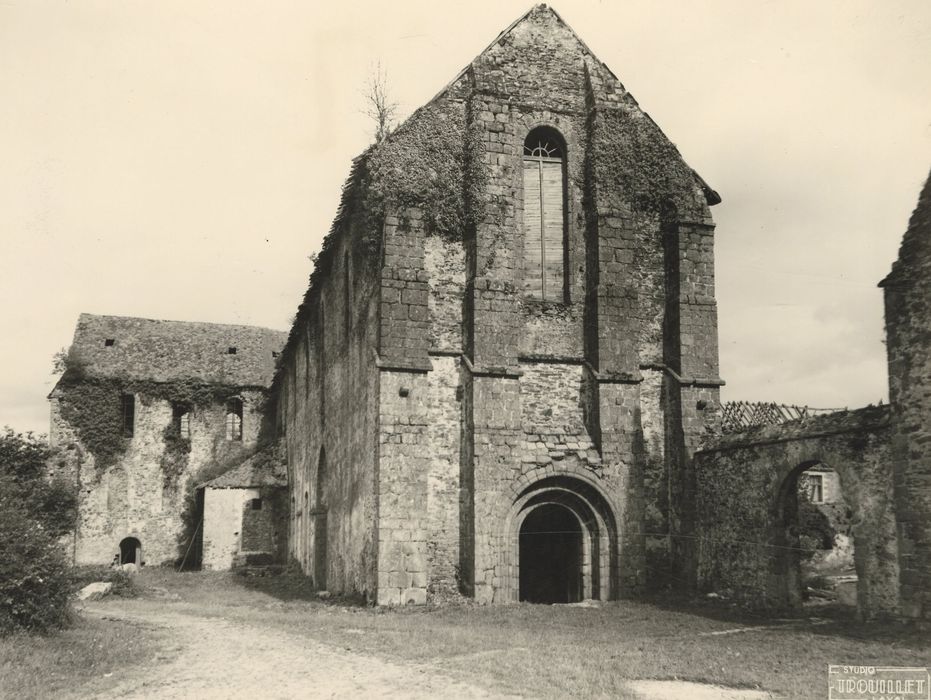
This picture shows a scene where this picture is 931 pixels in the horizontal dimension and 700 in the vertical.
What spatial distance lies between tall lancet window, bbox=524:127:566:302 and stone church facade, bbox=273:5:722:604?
1.8 inches

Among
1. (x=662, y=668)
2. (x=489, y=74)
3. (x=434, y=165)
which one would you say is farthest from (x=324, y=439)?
(x=662, y=668)

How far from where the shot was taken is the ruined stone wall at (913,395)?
1267 cm

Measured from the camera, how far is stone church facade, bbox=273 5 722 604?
17.1 meters

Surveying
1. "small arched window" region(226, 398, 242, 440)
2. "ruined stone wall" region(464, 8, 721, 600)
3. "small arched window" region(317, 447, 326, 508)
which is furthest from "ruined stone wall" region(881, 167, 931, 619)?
"small arched window" region(226, 398, 242, 440)

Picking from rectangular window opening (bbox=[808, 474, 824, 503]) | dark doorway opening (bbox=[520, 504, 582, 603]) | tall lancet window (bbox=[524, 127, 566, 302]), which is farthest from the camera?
rectangular window opening (bbox=[808, 474, 824, 503])

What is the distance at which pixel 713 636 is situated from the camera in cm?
1304

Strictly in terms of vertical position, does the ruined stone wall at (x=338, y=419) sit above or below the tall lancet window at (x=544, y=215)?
below

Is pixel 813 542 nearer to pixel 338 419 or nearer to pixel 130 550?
pixel 338 419

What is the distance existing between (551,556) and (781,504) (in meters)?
5.54

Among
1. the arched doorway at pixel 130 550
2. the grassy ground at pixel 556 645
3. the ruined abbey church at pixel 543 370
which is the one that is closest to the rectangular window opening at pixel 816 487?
the ruined abbey church at pixel 543 370

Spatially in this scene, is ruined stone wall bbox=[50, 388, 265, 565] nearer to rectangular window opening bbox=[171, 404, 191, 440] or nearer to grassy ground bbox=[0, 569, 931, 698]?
rectangular window opening bbox=[171, 404, 191, 440]

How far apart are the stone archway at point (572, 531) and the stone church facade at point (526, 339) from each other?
44 millimetres

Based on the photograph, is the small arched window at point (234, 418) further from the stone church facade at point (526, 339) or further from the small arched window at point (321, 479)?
the stone church facade at point (526, 339)

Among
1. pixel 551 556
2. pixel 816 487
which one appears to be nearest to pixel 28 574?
pixel 551 556
